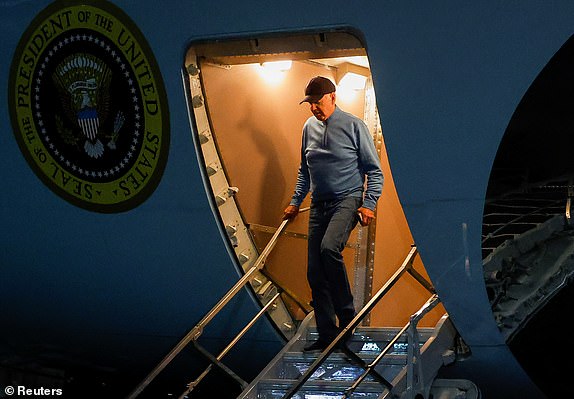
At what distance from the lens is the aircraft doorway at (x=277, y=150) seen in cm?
671

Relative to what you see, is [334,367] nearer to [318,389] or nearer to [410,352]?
[318,389]

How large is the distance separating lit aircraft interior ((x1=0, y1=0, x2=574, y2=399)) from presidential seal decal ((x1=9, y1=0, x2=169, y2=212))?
1 centimetres

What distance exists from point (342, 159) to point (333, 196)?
0.65 ft

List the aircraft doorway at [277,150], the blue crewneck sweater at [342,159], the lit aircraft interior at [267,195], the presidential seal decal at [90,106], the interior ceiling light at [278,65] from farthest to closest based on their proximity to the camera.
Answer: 1. the interior ceiling light at [278,65]
2. the presidential seal decal at [90,106]
3. the aircraft doorway at [277,150]
4. the blue crewneck sweater at [342,159]
5. the lit aircraft interior at [267,195]

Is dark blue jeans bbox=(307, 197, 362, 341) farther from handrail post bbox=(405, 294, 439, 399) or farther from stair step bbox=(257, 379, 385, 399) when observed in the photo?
handrail post bbox=(405, 294, 439, 399)

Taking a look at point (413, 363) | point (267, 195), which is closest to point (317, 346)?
point (413, 363)

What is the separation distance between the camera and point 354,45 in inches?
249

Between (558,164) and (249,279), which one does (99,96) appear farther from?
(558,164)

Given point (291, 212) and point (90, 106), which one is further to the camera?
point (90, 106)

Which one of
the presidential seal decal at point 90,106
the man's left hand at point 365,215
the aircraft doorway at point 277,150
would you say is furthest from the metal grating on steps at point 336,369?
the presidential seal decal at point 90,106

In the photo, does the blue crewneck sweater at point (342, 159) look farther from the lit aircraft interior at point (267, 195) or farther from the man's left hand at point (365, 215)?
the lit aircraft interior at point (267, 195)

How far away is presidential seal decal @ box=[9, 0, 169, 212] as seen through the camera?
6.83m

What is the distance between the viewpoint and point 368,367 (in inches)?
239

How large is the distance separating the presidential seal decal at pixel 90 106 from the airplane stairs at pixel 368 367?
4.00 ft
